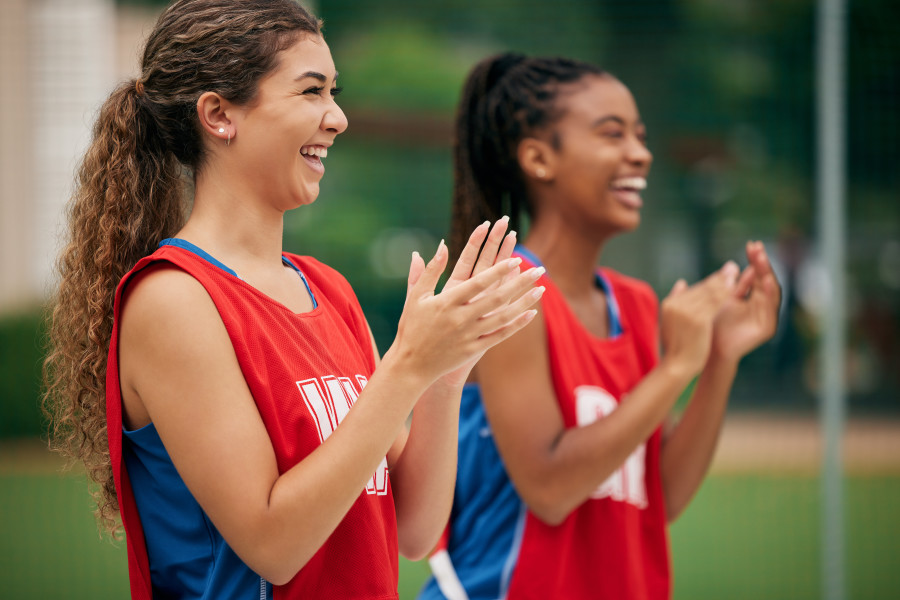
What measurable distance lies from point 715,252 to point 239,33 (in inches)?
175

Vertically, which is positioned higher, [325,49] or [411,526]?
[325,49]

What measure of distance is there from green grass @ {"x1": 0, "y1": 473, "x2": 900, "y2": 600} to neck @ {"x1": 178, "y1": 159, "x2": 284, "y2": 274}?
377cm

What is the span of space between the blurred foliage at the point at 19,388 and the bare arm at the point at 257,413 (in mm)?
4688

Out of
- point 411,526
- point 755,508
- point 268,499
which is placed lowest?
point 755,508

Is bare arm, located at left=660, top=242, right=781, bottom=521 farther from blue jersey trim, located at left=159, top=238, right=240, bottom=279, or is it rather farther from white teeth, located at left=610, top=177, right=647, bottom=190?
blue jersey trim, located at left=159, top=238, right=240, bottom=279

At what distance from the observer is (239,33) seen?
4.90 ft

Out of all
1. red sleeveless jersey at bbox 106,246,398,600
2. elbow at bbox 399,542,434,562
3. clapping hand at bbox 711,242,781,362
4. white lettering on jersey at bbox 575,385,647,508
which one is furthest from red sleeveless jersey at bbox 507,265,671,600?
red sleeveless jersey at bbox 106,246,398,600

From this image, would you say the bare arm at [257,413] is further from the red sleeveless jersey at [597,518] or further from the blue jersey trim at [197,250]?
the red sleeveless jersey at [597,518]

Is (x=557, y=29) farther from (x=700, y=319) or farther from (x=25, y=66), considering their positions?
(x=700, y=319)

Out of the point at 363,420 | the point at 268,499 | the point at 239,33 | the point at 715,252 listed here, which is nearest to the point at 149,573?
the point at 268,499

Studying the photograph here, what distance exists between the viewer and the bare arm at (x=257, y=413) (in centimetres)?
A: 128

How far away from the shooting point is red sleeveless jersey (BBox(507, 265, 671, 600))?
2.06 metres

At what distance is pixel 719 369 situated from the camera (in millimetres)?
2340

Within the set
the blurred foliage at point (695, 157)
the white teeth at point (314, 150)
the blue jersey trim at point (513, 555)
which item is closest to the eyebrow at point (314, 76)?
the white teeth at point (314, 150)
